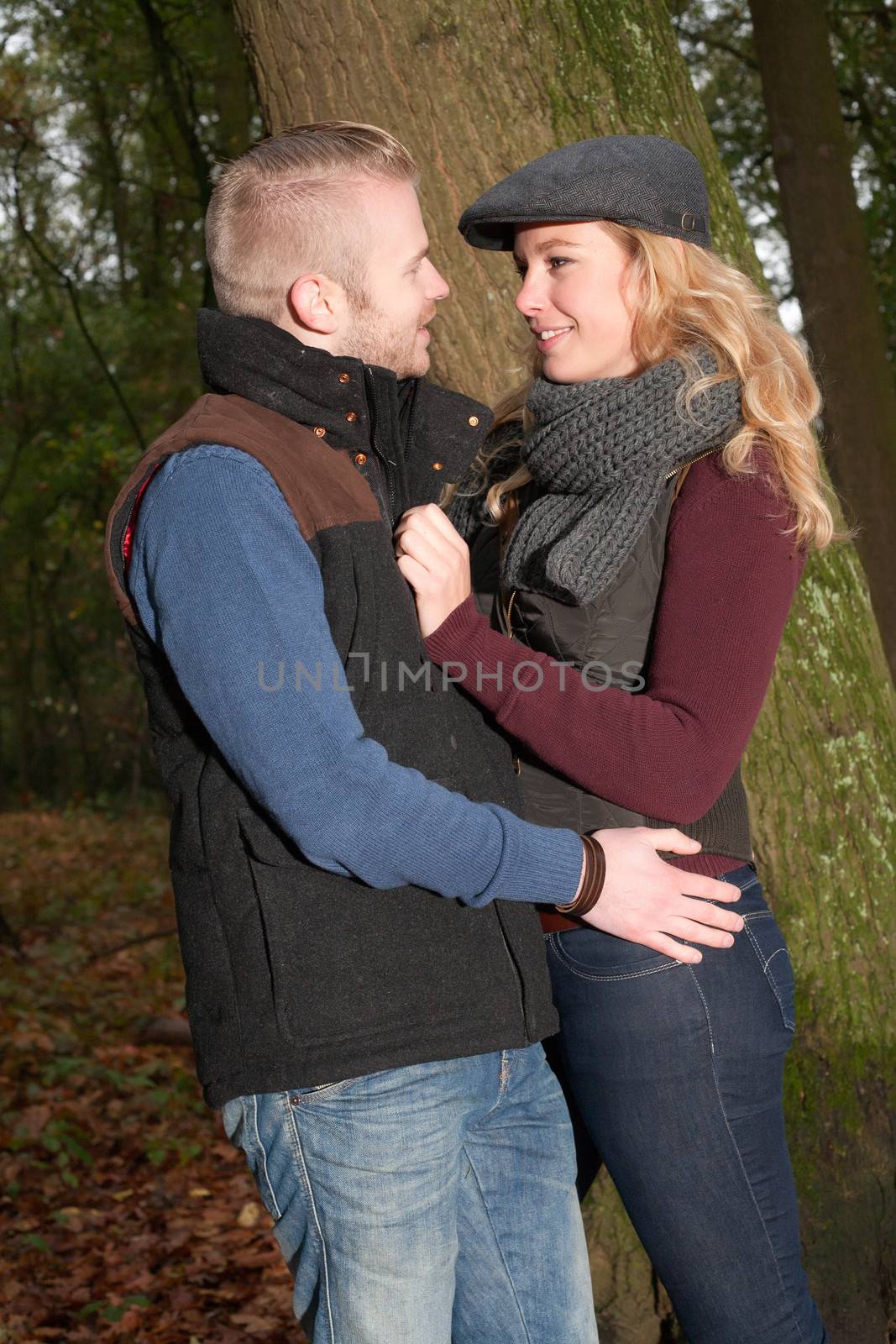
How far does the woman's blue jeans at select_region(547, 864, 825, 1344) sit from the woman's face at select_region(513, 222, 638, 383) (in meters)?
1.10

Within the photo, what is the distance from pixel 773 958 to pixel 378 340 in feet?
4.30

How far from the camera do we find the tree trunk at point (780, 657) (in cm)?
290

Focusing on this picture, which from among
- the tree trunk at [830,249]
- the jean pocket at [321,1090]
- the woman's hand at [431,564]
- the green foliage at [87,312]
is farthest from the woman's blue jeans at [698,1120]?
the green foliage at [87,312]

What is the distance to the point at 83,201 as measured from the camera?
16.2 m

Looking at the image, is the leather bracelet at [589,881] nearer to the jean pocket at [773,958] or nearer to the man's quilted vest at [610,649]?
the man's quilted vest at [610,649]

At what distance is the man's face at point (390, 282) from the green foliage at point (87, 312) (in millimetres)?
5018

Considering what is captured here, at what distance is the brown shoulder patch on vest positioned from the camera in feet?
6.07

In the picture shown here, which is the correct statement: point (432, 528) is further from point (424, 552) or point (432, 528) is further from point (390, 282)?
point (390, 282)

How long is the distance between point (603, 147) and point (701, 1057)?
1.67 m

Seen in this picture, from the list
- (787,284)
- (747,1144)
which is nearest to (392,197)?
(747,1144)

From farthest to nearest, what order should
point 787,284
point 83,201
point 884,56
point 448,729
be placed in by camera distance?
point 83,201
point 787,284
point 884,56
point 448,729

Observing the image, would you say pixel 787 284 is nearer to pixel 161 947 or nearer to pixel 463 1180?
pixel 161 947

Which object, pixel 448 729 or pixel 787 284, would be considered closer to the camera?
pixel 448 729

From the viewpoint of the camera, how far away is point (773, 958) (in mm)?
2260
